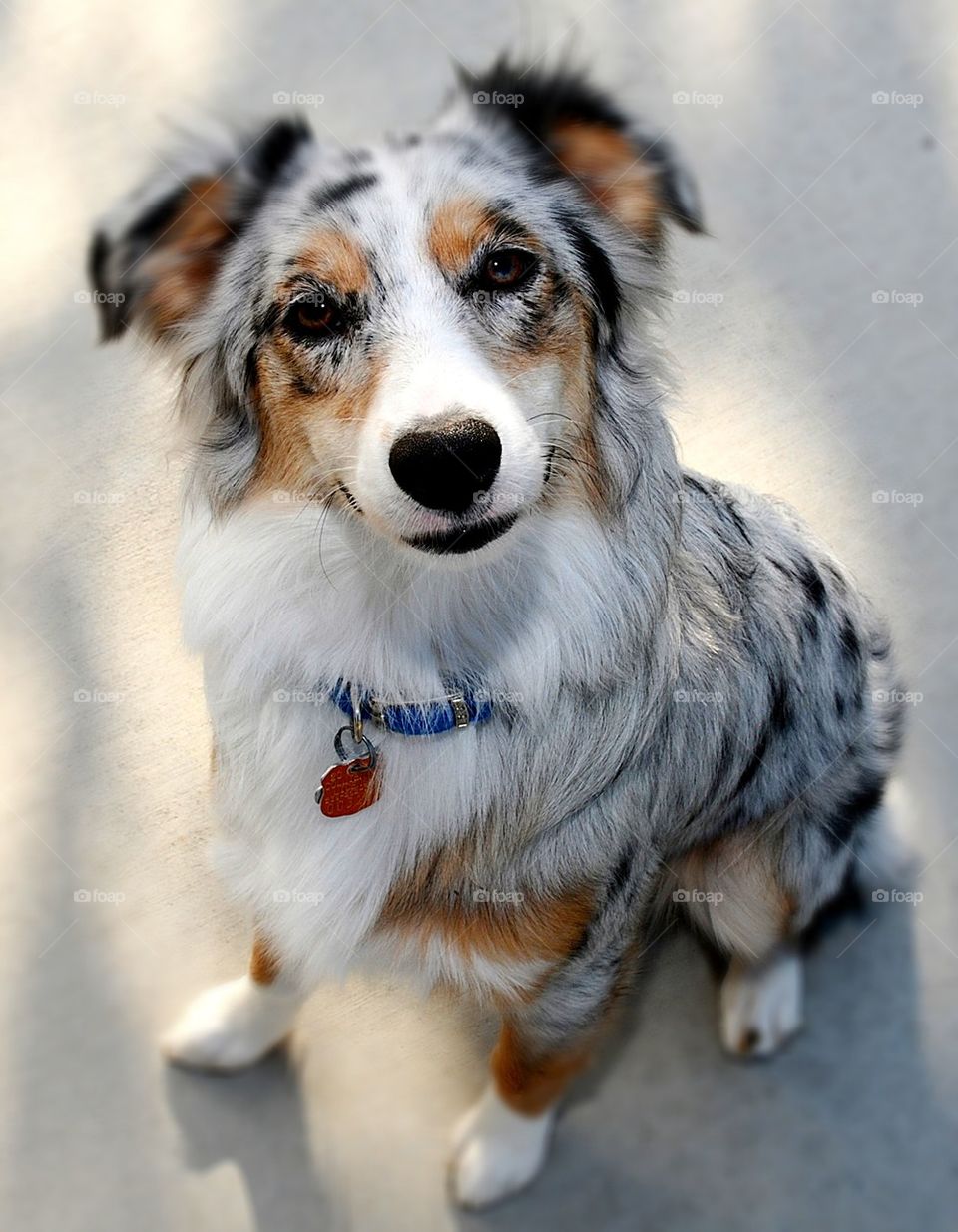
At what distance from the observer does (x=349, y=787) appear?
2131 millimetres

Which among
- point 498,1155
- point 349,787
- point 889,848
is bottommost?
point 498,1155

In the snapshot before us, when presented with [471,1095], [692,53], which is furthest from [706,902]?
[692,53]

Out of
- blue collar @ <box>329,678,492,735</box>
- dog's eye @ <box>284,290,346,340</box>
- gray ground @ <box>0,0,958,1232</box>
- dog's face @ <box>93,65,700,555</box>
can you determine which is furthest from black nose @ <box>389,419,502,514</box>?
gray ground @ <box>0,0,958,1232</box>

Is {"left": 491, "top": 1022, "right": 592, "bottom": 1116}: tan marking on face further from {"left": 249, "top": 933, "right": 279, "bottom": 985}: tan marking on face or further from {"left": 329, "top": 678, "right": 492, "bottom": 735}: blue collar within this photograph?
{"left": 329, "top": 678, "right": 492, "bottom": 735}: blue collar

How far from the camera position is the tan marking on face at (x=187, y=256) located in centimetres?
197

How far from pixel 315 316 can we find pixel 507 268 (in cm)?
31

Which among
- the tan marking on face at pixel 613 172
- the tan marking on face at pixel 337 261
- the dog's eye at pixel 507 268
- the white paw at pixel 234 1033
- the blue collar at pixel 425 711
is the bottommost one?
the white paw at pixel 234 1033

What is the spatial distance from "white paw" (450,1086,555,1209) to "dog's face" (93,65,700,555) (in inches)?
56.9

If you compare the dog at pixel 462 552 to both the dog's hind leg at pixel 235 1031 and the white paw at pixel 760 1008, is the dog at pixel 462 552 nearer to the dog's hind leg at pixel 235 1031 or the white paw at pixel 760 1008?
the dog's hind leg at pixel 235 1031

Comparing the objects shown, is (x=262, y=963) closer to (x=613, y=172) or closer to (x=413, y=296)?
(x=413, y=296)

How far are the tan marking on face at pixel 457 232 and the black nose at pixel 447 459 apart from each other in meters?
0.30

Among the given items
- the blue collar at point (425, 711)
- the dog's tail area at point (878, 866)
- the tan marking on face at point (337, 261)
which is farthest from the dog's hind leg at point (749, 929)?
the tan marking on face at point (337, 261)

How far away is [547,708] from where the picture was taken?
2.10 m

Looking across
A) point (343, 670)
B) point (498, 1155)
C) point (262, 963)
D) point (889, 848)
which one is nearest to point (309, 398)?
point (343, 670)
